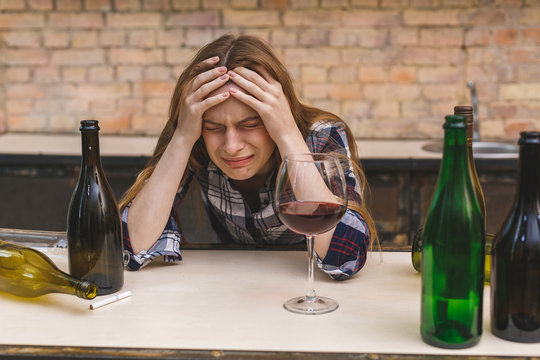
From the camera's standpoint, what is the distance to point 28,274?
1.04 m

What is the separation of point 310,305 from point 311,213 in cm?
14

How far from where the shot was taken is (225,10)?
2.96m

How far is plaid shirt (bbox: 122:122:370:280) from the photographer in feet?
3.81

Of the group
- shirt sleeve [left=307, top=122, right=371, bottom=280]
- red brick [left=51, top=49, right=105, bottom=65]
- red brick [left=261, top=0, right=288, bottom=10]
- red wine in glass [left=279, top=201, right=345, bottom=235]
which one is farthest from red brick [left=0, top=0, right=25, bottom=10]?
red wine in glass [left=279, top=201, right=345, bottom=235]

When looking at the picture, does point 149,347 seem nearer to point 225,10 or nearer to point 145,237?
point 145,237

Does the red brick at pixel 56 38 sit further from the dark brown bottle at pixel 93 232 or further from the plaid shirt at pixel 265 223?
the dark brown bottle at pixel 93 232

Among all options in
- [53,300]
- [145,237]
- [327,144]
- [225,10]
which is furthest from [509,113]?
[53,300]

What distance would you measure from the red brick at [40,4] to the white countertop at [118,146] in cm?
60

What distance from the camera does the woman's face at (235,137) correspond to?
1.29m

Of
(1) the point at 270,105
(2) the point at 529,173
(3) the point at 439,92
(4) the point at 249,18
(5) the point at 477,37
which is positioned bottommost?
(2) the point at 529,173

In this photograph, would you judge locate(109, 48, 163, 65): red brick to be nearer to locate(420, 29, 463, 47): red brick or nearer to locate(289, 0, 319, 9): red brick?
locate(289, 0, 319, 9): red brick

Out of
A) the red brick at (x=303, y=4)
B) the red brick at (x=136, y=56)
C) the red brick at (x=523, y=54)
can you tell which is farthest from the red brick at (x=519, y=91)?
the red brick at (x=136, y=56)

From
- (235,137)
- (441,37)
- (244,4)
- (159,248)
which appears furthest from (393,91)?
(159,248)

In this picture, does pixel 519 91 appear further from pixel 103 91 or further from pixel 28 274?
pixel 28 274
